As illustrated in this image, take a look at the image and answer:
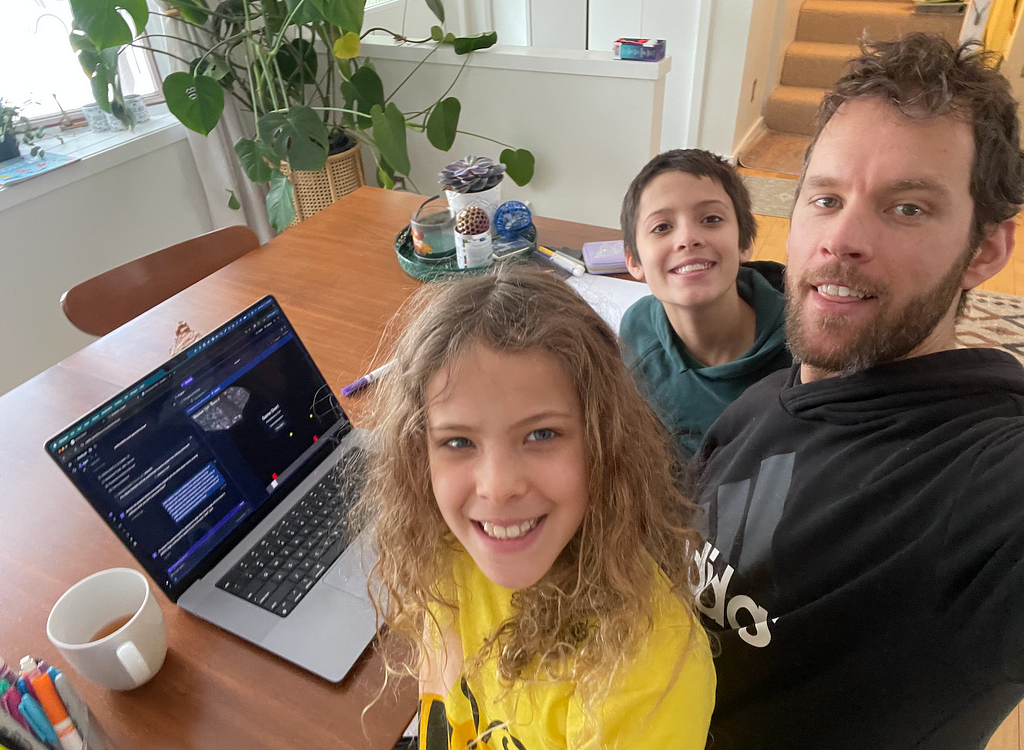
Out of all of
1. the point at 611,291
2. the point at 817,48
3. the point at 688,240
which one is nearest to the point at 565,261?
the point at 611,291

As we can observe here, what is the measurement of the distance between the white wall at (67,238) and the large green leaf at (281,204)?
0.59 meters

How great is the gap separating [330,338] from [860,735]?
1.07 metres

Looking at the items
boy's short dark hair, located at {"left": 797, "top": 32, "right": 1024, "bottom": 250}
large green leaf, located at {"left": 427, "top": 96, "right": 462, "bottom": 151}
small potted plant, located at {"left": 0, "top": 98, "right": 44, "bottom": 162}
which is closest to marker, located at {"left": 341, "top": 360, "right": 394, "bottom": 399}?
boy's short dark hair, located at {"left": 797, "top": 32, "right": 1024, "bottom": 250}

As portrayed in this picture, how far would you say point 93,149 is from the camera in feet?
7.45

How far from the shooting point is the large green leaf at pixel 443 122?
2408 millimetres

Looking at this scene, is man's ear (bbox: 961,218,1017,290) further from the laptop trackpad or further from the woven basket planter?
the woven basket planter

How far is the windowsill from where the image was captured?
2059 mm

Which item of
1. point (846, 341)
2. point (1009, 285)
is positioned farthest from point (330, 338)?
point (1009, 285)

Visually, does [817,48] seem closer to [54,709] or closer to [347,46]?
[347,46]

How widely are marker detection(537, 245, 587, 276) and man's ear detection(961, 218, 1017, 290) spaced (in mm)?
788

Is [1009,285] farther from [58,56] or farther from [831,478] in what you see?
[58,56]

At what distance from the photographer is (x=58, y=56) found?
2.28m

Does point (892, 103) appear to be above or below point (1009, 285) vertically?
above

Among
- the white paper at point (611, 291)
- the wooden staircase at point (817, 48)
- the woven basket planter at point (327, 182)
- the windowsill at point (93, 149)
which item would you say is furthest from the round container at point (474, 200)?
the wooden staircase at point (817, 48)
